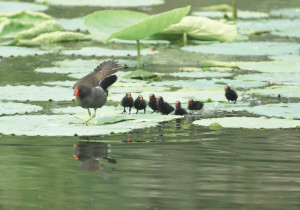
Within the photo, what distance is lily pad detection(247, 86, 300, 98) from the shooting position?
859cm

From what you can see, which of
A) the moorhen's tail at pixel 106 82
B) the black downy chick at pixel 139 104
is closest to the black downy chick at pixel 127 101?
the black downy chick at pixel 139 104

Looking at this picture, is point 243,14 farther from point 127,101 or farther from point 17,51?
point 127,101

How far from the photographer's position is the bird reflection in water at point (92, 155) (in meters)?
5.28

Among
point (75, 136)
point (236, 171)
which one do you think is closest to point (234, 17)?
point (75, 136)

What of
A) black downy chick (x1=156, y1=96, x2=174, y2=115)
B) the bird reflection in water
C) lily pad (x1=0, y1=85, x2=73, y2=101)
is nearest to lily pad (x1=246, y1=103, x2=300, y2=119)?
black downy chick (x1=156, y1=96, x2=174, y2=115)

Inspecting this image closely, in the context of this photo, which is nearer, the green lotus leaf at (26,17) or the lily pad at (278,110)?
the lily pad at (278,110)

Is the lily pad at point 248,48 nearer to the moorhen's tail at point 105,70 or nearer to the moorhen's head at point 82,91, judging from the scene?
the moorhen's tail at point 105,70

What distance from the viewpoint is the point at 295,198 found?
4.40m

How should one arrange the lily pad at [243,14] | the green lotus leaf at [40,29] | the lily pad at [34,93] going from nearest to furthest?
the lily pad at [34,93] → the green lotus leaf at [40,29] → the lily pad at [243,14]

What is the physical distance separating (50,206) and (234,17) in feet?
46.5

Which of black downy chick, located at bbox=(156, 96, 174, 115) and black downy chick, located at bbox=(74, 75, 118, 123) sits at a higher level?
black downy chick, located at bbox=(74, 75, 118, 123)

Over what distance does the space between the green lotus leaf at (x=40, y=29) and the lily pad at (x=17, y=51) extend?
1115mm

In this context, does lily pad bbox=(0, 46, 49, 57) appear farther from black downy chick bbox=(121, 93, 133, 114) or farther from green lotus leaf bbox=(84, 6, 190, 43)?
black downy chick bbox=(121, 93, 133, 114)

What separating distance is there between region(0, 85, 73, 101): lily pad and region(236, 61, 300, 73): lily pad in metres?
3.05
